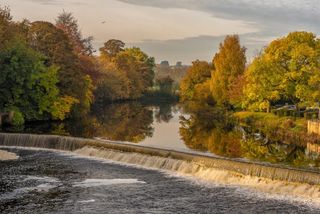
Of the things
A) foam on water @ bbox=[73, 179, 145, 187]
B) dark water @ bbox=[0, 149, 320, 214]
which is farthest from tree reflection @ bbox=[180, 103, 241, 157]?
foam on water @ bbox=[73, 179, 145, 187]

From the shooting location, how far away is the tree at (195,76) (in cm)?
10719

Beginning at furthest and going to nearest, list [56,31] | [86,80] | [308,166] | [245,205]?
[86,80] → [56,31] → [308,166] → [245,205]

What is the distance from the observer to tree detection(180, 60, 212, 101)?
107188 millimetres

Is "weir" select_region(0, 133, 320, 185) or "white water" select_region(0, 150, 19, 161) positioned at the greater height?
"weir" select_region(0, 133, 320, 185)

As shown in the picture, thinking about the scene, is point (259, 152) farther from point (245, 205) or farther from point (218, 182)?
point (245, 205)

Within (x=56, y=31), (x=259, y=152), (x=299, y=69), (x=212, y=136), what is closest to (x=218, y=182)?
(x=259, y=152)

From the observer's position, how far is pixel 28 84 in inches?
2099

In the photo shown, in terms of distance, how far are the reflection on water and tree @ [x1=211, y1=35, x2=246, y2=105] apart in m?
8.63

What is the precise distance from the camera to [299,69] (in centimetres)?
5306

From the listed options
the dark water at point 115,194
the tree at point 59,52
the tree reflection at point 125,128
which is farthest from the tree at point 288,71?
the dark water at point 115,194

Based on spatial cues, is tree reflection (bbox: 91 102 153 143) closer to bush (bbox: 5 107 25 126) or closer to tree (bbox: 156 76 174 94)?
bush (bbox: 5 107 25 126)

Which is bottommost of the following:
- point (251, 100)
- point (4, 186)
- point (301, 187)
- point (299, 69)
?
point (4, 186)

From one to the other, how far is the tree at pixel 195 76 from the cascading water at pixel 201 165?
68.0 m

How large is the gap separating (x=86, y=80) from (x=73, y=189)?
43232mm
